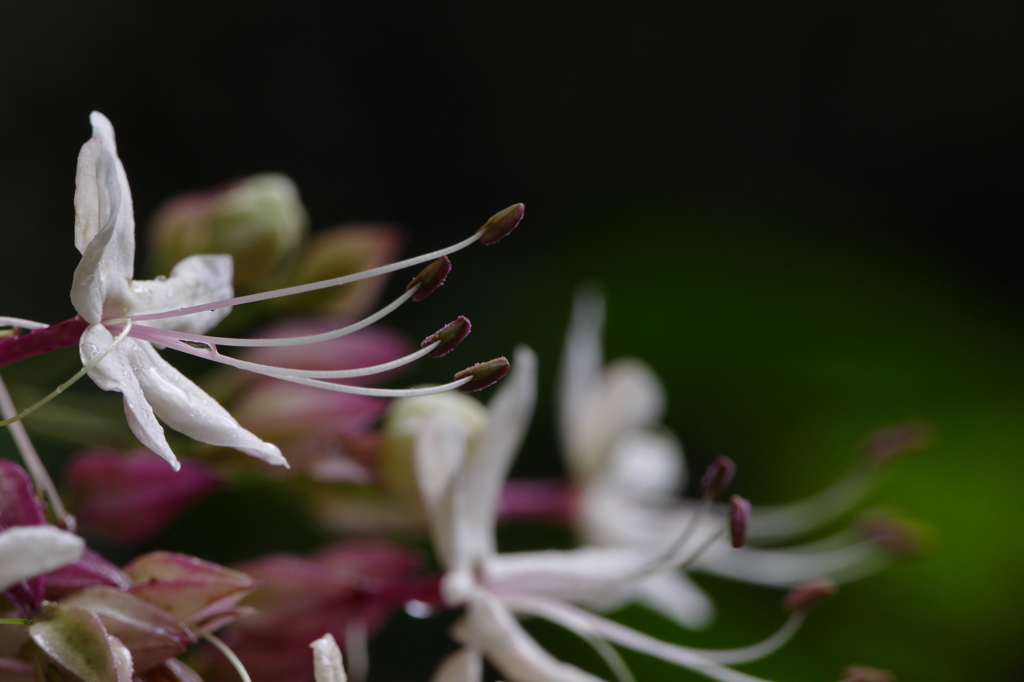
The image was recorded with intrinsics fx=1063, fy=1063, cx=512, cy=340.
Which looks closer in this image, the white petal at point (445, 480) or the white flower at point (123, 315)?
the white flower at point (123, 315)

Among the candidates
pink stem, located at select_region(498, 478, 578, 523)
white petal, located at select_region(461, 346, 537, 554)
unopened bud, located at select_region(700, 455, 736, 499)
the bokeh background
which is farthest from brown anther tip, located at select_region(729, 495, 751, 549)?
the bokeh background

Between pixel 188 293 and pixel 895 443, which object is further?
pixel 895 443

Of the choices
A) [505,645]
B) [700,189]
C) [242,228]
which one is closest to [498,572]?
[505,645]

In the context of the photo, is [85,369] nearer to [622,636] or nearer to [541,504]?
[622,636]

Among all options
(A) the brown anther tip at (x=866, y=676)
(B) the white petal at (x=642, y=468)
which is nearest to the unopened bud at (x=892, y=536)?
(B) the white petal at (x=642, y=468)

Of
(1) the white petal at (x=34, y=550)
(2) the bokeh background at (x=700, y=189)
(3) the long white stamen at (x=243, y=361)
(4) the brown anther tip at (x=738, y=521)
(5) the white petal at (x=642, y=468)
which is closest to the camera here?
(1) the white petal at (x=34, y=550)

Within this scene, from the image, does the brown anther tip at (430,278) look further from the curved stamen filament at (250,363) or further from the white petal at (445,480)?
the white petal at (445,480)

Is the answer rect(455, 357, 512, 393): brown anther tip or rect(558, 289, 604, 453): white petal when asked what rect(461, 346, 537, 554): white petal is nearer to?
rect(455, 357, 512, 393): brown anther tip
